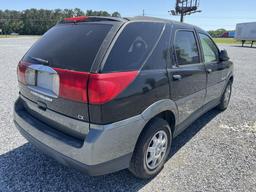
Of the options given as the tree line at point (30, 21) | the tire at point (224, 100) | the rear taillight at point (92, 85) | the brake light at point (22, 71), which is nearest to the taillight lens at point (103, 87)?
the rear taillight at point (92, 85)

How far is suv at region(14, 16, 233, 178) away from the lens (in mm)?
1962

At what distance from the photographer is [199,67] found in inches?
132

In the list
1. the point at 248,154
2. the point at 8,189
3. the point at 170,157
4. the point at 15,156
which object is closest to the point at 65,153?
the point at 8,189

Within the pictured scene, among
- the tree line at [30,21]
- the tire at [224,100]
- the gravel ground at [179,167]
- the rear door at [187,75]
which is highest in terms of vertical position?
the tree line at [30,21]

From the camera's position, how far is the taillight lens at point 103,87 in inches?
73.9

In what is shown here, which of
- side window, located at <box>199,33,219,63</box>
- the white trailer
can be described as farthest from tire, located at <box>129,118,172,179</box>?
the white trailer

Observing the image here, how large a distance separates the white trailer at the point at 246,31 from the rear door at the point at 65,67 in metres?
37.4

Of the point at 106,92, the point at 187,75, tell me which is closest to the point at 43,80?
the point at 106,92

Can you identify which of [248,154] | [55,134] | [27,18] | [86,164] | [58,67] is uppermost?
[27,18]

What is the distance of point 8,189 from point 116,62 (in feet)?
5.95

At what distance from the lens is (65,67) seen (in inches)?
82.7

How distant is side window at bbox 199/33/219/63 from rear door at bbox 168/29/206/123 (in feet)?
0.99

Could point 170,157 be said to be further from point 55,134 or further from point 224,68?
point 224,68

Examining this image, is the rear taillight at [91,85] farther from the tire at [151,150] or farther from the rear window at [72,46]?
the tire at [151,150]
